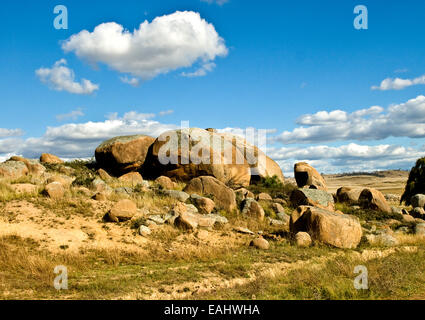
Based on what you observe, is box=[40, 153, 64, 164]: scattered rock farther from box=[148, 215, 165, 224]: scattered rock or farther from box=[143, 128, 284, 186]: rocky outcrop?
box=[148, 215, 165, 224]: scattered rock

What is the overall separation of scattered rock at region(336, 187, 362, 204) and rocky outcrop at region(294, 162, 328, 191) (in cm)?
203

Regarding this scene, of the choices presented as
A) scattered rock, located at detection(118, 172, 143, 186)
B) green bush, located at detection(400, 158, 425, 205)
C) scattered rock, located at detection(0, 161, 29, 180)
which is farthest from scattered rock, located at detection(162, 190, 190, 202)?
green bush, located at detection(400, 158, 425, 205)

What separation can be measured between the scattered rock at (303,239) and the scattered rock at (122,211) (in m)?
7.17

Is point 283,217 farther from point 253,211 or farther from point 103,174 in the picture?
point 103,174

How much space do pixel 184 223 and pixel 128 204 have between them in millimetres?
2672

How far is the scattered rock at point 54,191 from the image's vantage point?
17.3m

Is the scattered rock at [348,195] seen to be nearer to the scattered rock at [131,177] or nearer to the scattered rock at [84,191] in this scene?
the scattered rock at [131,177]

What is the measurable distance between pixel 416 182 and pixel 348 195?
37.8 feet

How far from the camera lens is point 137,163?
88.9ft

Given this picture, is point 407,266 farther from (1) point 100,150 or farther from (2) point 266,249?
(1) point 100,150

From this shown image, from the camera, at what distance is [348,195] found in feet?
90.6

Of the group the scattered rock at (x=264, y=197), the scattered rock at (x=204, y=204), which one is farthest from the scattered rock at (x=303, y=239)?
the scattered rock at (x=264, y=197)

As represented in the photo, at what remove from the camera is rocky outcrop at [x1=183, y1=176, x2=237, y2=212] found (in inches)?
A: 794

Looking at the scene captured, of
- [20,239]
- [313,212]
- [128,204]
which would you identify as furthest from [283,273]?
[20,239]
